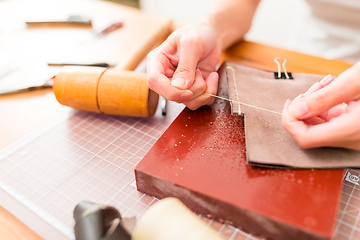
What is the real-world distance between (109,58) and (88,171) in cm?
63

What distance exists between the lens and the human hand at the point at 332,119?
57 centimetres

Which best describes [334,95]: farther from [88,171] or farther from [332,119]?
[88,171]

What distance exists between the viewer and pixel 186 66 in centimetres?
76

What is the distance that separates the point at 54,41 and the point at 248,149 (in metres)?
1.14

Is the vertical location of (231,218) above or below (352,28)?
below

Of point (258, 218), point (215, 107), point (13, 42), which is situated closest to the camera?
point (258, 218)

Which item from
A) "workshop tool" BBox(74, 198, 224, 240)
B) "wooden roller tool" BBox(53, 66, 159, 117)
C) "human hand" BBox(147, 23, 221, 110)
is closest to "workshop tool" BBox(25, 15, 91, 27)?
"wooden roller tool" BBox(53, 66, 159, 117)

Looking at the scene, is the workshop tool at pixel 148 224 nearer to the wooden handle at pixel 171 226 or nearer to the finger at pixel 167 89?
the wooden handle at pixel 171 226

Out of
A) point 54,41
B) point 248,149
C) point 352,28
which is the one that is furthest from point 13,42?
point 352,28

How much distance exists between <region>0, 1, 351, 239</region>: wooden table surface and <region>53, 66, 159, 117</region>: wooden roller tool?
124 millimetres

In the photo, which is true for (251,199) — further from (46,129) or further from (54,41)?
(54,41)

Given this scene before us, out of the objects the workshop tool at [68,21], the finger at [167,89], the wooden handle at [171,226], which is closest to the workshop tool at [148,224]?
the wooden handle at [171,226]

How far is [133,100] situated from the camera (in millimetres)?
833

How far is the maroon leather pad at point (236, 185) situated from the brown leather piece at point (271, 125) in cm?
3
